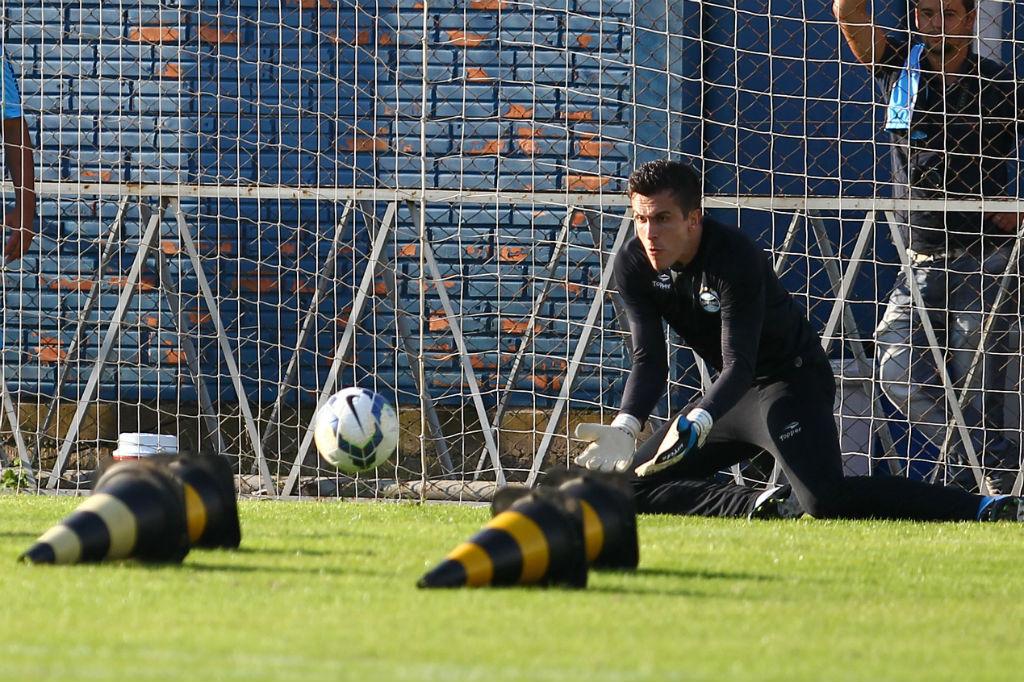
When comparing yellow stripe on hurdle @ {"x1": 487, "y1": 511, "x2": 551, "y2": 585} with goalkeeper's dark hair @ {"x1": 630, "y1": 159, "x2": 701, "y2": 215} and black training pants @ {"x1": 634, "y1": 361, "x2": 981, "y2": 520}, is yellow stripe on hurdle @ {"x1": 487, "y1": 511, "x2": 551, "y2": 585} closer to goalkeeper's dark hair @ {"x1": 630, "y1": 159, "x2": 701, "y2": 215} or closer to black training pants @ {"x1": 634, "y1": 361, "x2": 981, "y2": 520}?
goalkeeper's dark hair @ {"x1": 630, "y1": 159, "x2": 701, "y2": 215}

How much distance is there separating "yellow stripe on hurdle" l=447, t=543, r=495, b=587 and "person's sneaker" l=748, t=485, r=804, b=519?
3383 millimetres

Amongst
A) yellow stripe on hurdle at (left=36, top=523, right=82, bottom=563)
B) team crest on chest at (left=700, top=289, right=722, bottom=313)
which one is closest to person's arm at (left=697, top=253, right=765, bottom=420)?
team crest on chest at (left=700, top=289, right=722, bottom=313)

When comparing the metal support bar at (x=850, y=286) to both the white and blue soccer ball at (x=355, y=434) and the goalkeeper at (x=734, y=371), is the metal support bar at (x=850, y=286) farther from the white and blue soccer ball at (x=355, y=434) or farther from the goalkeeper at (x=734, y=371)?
the white and blue soccer ball at (x=355, y=434)

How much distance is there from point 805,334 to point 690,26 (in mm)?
3011

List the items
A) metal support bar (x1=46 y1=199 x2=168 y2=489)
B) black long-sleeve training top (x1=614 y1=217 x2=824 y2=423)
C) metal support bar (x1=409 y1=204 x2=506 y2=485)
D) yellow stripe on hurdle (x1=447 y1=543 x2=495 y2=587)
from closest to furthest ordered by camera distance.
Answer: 1. yellow stripe on hurdle (x1=447 y1=543 x2=495 y2=587)
2. black long-sleeve training top (x1=614 y1=217 x2=824 y2=423)
3. metal support bar (x1=409 y1=204 x2=506 y2=485)
4. metal support bar (x1=46 y1=199 x2=168 y2=489)

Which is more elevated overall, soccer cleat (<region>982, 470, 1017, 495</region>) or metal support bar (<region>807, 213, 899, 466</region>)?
metal support bar (<region>807, 213, 899, 466</region>)

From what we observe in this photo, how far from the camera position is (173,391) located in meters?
10.8

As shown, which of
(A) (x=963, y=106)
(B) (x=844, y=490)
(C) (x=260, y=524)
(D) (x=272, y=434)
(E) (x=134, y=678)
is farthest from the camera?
(D) (x=272, y=434)

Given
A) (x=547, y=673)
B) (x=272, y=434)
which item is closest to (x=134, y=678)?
(x=547, y=673)

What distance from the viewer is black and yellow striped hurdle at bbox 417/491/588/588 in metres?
4.82

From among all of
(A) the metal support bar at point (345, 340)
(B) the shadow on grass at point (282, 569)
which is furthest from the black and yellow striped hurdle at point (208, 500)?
(A) the metal support bar at point (345, 340)

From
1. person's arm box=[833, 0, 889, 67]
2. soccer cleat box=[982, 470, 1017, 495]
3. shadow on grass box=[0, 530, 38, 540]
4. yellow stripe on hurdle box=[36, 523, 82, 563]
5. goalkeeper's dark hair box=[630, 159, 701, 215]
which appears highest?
person's arm box=[833, 0, 889, 67]

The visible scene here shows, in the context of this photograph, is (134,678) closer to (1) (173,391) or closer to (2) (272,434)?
(2) (272,434)

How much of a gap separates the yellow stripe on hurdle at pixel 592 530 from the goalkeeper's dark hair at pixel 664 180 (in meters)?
2.14
